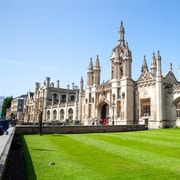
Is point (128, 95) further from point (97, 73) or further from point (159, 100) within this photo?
point (97, 73)

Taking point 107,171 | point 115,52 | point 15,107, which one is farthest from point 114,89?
point 15,107

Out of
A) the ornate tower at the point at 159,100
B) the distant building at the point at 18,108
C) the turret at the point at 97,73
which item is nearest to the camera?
the ornate tower at the point at 159,100

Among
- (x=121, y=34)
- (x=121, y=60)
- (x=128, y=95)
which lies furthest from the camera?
(x=121, y=34)

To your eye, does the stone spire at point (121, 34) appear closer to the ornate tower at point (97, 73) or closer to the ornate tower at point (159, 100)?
the ornate tower at point (97, 73)

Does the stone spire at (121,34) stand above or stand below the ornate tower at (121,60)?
above

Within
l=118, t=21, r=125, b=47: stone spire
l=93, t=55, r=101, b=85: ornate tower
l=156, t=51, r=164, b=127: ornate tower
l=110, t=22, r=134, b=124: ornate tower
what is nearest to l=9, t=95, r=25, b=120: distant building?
l=93, t=55, r=101, b=85: ornate tower

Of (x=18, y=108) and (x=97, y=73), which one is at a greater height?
(x=97, y=73)

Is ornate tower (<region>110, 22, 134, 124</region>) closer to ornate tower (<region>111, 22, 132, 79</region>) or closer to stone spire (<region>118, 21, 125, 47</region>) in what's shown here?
ornate tower (<region>111, 22, 132, 79</region>)

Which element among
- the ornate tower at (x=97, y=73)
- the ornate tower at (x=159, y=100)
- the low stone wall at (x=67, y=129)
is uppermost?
the ornate tower at (x=97, y=73)

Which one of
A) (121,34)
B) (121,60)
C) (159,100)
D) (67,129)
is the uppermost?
(121,34)

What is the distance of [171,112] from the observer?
1483 inches

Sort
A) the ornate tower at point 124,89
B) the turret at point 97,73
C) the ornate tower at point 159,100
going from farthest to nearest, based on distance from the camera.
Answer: the turret at point 97,73, the ornate tower at point 124,89, the ornate tower at point 159,100

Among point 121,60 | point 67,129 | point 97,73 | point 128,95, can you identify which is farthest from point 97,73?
point 67,129

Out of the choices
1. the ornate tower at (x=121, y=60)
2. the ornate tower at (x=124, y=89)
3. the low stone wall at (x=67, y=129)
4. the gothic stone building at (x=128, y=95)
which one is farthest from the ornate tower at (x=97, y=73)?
the low stone wall at (x=67, y=129)
